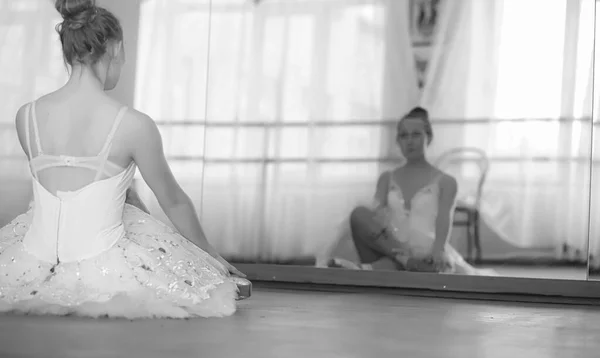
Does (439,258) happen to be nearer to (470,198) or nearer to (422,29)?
(470,198)

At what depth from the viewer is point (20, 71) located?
13.6ft

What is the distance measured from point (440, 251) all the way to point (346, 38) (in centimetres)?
A: 111

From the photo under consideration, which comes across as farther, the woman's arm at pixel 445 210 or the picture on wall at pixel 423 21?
the picture on wall at pixel 423 21

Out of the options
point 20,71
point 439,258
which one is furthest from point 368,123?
point 20,71

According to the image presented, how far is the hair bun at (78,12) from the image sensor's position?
5.84ft

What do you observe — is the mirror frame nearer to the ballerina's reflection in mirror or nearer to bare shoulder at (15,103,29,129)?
the ballerina's reflection in mirror

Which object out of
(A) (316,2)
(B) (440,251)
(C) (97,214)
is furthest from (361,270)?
(C) (97,214)

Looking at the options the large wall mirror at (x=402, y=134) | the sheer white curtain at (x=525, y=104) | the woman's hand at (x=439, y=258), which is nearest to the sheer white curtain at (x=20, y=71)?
the large wall mirror at (x=402, y=134)

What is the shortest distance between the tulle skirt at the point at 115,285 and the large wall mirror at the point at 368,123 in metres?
1.81

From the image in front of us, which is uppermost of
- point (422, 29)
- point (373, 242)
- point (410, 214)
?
point (422, 29)

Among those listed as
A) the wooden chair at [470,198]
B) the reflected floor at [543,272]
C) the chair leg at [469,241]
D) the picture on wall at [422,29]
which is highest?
the picture on wall at [422,29]

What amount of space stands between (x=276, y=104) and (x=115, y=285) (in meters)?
2.23

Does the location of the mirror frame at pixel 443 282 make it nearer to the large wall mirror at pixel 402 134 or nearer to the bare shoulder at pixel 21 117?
the large wall mirror at pixel 402 134

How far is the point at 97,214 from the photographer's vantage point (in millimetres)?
1815
